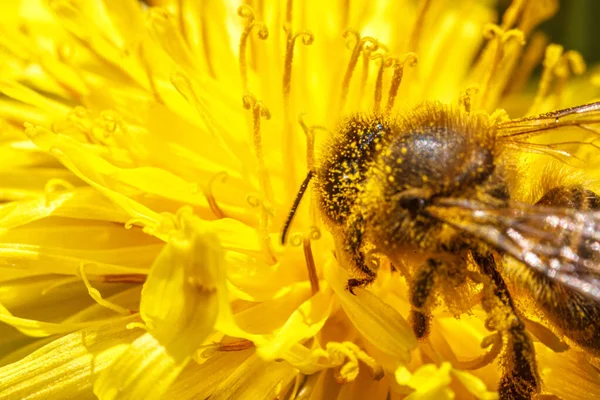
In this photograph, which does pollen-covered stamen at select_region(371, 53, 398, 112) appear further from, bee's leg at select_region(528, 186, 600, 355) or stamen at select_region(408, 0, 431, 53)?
bee's leg at select_region(528, 186, 600, 355)

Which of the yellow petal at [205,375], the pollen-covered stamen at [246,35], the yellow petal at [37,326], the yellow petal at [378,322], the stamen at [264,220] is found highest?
the pollen-covered stamen at [246,35]

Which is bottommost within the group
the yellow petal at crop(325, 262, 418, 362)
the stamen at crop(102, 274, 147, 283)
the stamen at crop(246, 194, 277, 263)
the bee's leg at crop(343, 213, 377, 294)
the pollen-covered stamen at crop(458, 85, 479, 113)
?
the stamen at crop(102, 274, 147, 283)

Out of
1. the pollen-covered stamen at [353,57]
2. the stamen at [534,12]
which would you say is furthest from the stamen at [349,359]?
the stamen at [534,12]

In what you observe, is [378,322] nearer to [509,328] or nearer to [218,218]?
[509,328]

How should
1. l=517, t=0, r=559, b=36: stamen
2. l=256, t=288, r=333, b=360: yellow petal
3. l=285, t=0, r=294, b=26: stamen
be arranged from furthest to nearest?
l=517, t=0, r=559, b=36: stamen, l=285, t=0, r=294, b=26: stamen, l=256, t=288, r=333, b=360: yellow petal

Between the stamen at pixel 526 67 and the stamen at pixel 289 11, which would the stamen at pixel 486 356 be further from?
the stamen at pixel 526 67

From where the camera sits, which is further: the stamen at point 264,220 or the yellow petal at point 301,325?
the stamen at point 264,220

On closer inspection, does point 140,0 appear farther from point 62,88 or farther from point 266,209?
point 266,209

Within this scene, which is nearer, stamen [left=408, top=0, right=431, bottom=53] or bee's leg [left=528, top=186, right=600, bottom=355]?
bee's leg [left=528, top=186, right=600, bottom=355]

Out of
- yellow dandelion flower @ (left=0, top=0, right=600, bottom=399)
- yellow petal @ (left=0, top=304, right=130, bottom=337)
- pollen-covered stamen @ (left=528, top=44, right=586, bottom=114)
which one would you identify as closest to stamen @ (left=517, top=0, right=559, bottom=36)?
yellow dandelion flower @ (left=0, top=0, right=600, bottom=399)
